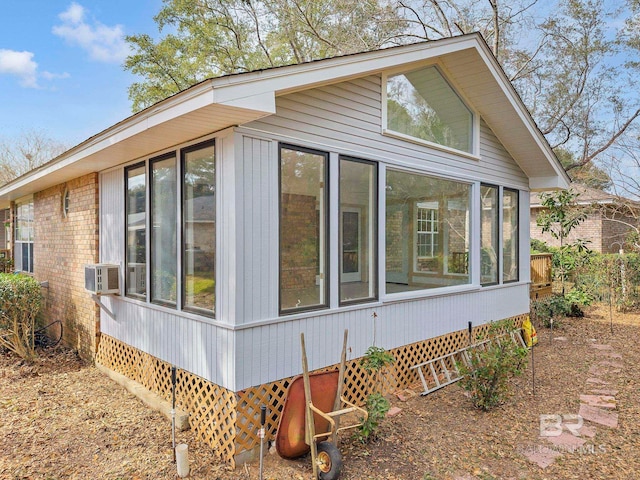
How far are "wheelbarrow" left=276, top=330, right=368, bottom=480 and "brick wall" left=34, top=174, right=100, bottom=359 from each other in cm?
381

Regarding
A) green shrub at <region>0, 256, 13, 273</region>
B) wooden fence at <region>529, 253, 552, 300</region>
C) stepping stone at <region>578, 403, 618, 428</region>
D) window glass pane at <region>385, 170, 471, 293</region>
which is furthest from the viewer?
wooden fence at <region>529, 253, 552, 300</region>

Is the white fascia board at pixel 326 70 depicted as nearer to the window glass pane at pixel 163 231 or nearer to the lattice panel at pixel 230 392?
the window glass pane at pixel 163 231

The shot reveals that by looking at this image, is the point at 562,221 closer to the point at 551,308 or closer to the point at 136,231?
the point at 551,308

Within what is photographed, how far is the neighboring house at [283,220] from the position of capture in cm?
372

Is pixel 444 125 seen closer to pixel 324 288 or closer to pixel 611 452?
pixel 324 288

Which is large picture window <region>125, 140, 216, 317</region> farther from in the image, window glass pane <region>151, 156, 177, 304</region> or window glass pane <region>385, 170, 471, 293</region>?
window glass pane <region>385, 170, 471, 293</region>

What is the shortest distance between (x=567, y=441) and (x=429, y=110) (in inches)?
166

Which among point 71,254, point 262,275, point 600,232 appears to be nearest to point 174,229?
point 262,275

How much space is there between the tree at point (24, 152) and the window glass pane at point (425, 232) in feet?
75.0

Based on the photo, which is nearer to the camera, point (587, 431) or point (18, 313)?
point (587, 431)

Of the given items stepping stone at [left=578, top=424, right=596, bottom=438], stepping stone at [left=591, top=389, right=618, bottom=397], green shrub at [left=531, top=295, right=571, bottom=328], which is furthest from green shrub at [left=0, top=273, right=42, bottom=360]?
green shrub at [left=531, top=295, right=571, bottom=328]

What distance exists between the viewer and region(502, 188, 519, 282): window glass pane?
7.33 m

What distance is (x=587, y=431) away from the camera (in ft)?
13.9

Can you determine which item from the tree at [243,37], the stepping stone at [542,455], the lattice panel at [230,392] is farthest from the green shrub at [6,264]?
the stepping stone at [542,455]
